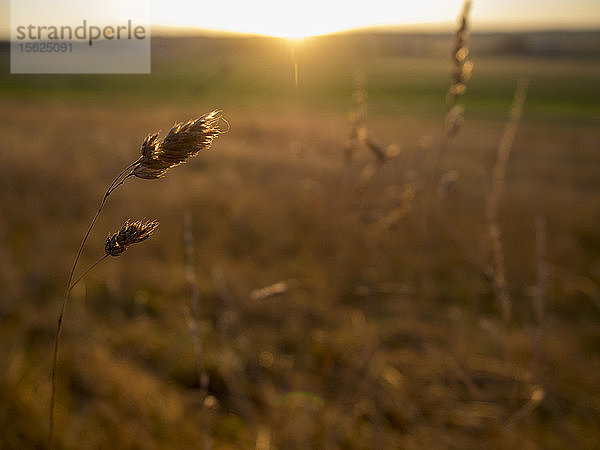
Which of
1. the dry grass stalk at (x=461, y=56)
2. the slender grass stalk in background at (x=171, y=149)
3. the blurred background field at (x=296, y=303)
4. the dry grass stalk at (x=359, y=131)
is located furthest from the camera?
the blurred background field at (x=296, y=303)

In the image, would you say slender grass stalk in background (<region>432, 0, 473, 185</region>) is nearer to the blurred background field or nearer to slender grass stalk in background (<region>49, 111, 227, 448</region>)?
the blurred background field

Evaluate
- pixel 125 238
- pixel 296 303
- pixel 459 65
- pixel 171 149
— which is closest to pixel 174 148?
pixel 171 149

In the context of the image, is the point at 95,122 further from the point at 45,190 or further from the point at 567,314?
the point at 567,314

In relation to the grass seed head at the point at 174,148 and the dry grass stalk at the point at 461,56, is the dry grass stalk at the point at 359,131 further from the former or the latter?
the grass seed head at the point at 174,148

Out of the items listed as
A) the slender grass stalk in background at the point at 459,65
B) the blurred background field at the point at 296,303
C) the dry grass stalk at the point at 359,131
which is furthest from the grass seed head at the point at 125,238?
the slender grass stalk in background at the point at 459,65

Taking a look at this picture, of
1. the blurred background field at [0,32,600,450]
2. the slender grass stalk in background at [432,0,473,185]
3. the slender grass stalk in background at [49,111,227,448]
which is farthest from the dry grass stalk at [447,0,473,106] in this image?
the slender grass stalk in background at [49,111,227,448]

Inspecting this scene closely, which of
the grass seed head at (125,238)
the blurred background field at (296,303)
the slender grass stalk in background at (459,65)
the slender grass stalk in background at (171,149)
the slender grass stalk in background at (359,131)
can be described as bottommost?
the blurred background field at (296,303)

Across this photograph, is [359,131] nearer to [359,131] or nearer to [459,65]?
[359,131]

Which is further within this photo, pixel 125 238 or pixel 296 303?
pixel 296 303
